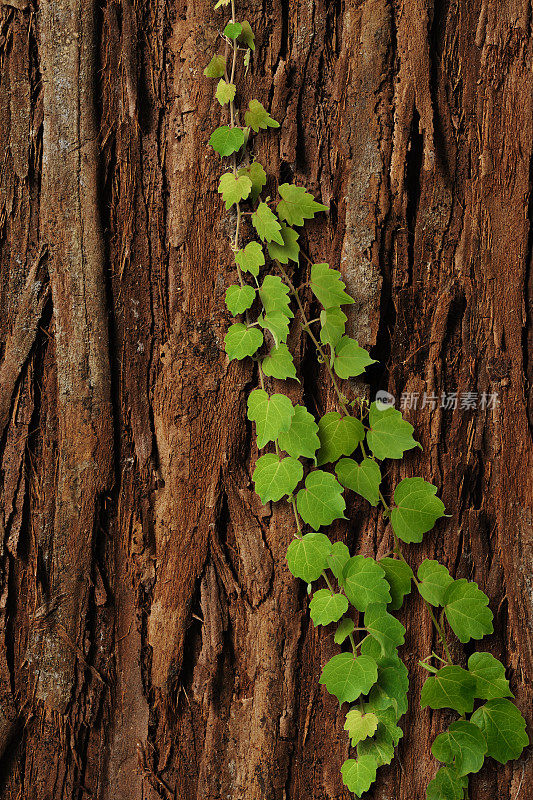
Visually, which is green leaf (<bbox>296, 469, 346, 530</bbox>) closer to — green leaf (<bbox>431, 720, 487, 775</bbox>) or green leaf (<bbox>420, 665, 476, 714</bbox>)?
green leaf (<bbox>420, 665, 476, 714</bbox>)

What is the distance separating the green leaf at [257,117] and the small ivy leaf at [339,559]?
0.85 meters

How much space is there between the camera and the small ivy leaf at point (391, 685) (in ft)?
3.92

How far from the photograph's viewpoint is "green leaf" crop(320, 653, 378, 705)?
3.74 ft

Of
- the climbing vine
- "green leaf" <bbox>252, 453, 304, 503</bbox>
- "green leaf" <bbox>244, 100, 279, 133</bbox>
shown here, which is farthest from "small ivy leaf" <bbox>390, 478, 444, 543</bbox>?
"green leaf" <bbox>244, 100, 279, 133</bbox>

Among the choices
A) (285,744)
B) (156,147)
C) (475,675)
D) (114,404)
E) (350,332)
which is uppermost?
(156,147)

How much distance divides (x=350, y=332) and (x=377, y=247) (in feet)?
0.60

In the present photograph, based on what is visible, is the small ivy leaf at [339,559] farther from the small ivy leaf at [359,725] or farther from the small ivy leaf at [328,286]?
the small ivy leaf at [328,286]

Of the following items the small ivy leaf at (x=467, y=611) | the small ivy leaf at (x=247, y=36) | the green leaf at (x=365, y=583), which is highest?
the small ivy leaf at (x=247, y=36)

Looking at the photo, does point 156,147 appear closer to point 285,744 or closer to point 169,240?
point 169,240

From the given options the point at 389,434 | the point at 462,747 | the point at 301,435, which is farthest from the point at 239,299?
the point at 462,747

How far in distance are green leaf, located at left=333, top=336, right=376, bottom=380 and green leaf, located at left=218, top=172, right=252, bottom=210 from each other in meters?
0.35

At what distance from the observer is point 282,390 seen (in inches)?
50.3

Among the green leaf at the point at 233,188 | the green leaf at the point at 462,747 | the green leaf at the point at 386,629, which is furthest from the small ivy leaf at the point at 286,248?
the green leaf at the point at 462,747

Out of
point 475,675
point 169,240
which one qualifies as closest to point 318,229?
point 169,240
